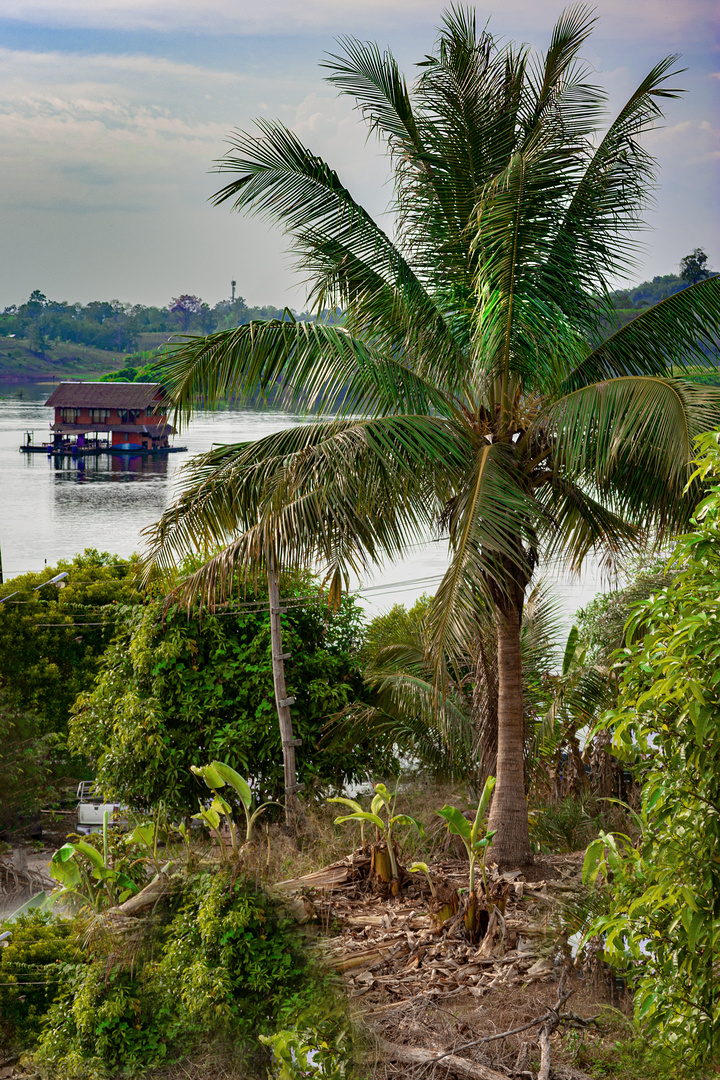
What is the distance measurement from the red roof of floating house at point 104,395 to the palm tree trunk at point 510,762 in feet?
16.9

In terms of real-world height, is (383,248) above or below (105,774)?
above

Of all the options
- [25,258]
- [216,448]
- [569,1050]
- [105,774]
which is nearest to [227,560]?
[216,448]

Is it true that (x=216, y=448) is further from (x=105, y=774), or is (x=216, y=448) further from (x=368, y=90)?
(x=105, y=774)

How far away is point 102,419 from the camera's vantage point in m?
9.79

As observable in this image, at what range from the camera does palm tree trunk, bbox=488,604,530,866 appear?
565 centimetres

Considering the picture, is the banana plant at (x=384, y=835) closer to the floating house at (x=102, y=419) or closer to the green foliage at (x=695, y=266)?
the floating house at (x=102, y=419)

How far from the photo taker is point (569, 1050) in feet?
11.4

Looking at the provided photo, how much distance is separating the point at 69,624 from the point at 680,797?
8.57 m

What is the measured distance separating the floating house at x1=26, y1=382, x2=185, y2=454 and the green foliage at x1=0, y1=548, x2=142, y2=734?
133cm

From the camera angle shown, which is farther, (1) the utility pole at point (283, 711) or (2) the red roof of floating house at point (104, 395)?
(2) the red roof of floating house at point (104, 395)

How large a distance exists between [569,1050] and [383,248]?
4191mm

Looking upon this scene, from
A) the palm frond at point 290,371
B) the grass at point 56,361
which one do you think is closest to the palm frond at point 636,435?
the palm frond at point 290,371

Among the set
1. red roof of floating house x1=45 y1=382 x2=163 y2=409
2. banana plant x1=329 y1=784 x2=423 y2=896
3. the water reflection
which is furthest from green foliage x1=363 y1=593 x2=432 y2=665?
red roof of floating house x1=45 y1=382 x2=163 y2=409

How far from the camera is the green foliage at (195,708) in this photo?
7852mm
